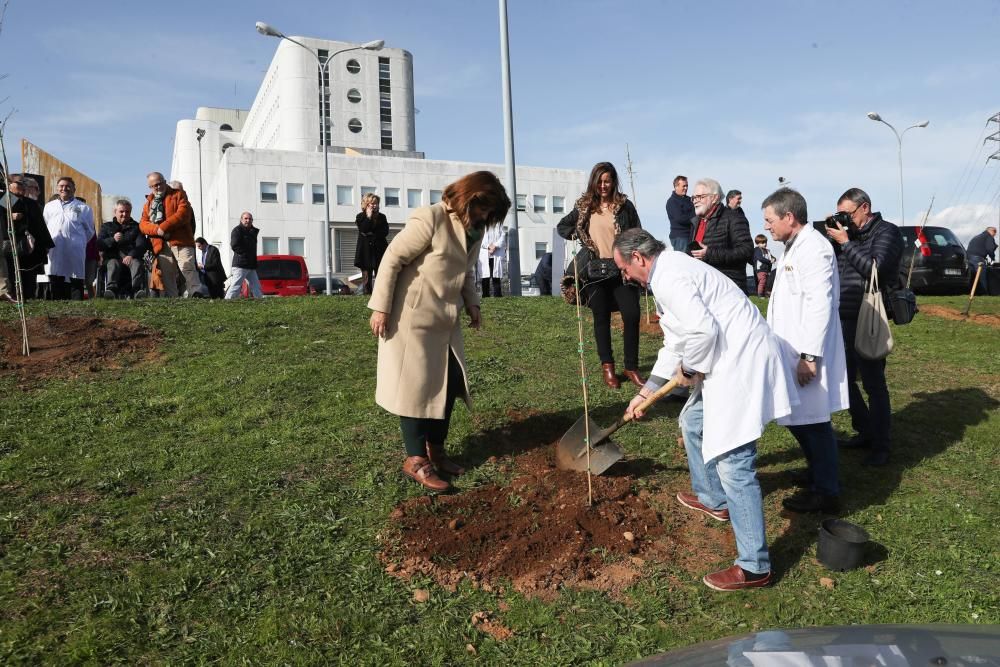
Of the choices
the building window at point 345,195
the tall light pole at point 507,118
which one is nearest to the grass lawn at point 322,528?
the tall light pole at point 507,118

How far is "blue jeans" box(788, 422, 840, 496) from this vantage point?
15.2 feet

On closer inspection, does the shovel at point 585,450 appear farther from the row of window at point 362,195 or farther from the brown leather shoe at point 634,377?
the row of window at point 362,195

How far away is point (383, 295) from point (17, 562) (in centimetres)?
238

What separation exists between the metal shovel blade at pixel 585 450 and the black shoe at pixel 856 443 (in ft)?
6.81

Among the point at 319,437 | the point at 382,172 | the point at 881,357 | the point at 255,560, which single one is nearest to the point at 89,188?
the point at 319,437

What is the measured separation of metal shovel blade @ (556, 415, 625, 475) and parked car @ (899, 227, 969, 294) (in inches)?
589

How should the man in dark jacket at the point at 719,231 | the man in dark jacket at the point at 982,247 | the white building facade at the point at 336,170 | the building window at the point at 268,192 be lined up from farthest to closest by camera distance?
the white building facade at the point at 336,170 < the building window at the point at 268,192 < the man in dark jacket at the point at 982,247 < the man in dark jacket at the point at 719,231

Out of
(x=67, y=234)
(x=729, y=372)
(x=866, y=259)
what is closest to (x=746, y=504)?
(x=729, y=372)

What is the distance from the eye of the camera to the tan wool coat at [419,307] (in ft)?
15.1

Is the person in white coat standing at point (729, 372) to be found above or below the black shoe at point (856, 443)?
above

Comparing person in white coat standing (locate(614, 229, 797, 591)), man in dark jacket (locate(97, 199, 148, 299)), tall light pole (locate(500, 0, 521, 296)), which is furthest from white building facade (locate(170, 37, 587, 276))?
person in white coat standing (locate(614, 229, 797, 591))

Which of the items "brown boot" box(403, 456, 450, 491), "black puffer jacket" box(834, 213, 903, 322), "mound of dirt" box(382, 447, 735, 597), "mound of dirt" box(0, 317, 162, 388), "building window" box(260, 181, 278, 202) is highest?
"building window" box(260, 181, 278, 202)

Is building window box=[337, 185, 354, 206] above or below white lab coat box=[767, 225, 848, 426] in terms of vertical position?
above

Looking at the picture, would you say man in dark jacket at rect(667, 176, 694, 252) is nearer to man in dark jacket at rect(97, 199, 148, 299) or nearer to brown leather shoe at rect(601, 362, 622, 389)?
brown leather shoe at rect(601, 362, 622, 389)
